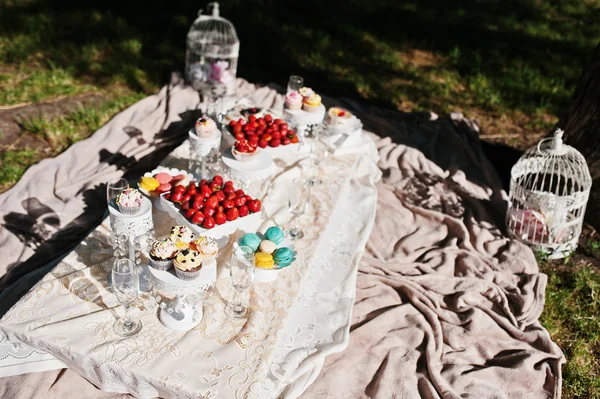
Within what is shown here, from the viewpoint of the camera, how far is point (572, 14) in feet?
34.2

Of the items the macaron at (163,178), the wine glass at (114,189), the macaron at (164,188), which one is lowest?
the macaron at (164,188)

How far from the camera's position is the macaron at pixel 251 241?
3.90 m

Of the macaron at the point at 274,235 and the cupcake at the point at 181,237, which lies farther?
the macaron at the point at 274,235

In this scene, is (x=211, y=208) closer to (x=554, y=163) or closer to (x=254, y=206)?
(x=254, y=206)

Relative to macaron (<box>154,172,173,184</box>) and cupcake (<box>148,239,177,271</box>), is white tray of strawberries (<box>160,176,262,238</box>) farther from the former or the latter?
cupcake (<box>148,239,177,271</box>)

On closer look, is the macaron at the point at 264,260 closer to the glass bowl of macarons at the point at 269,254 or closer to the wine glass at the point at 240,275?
the glass bowl of macarons at the point at 269,254

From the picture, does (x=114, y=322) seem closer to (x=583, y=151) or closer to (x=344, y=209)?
(x=344, y=209)

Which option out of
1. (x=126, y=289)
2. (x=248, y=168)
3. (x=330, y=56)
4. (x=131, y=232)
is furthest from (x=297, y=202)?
(x=330, y=56)

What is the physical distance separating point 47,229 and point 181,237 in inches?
78.2

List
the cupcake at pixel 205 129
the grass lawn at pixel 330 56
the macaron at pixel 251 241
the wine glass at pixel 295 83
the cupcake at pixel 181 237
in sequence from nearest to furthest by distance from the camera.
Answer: the cupcake at pixel 181 237 → the macaron at pixel 251 241 → the cupcake at pixel 205 129 → the wine glass at pixel 295 83 → the grass lawn at pixel 330 56

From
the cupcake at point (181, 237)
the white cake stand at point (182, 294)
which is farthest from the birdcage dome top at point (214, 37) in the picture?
the white cake stand at point (182, 294)

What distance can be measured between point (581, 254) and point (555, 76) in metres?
3.81

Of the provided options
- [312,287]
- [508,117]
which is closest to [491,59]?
[508,117]

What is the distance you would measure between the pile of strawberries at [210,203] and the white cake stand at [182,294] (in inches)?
19.2
